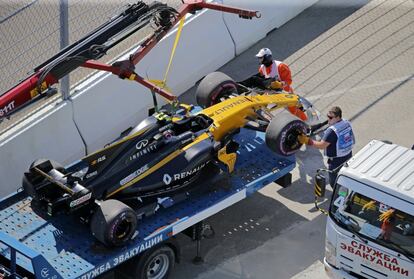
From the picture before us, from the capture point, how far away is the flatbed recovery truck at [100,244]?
1005 centimetres

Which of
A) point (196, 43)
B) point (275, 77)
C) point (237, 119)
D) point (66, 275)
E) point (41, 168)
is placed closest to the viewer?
point (66, 275)

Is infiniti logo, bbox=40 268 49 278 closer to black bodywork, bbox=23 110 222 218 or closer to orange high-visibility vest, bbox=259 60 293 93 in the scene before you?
black bodywork, bbox=23 110 222 218

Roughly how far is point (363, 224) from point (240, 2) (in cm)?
686

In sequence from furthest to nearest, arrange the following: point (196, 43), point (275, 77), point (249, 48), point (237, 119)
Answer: point (249, 48)
point (196, 43)
point (275, 77)
point (237, 119)

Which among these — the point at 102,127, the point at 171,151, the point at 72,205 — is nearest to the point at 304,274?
the point at 171,151

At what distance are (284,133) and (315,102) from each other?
303 cm

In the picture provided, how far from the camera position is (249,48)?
16188mm

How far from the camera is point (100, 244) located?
1048 centimetres

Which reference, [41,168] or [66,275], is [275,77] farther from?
[66,275]

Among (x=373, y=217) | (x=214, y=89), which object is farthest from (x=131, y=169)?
(x=373, y=217)

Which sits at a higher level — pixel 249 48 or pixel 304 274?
pixel 249 48

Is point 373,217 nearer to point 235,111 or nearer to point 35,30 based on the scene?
point 235,111

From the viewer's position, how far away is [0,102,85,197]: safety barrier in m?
12.8

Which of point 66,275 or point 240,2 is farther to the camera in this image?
point 240,2
